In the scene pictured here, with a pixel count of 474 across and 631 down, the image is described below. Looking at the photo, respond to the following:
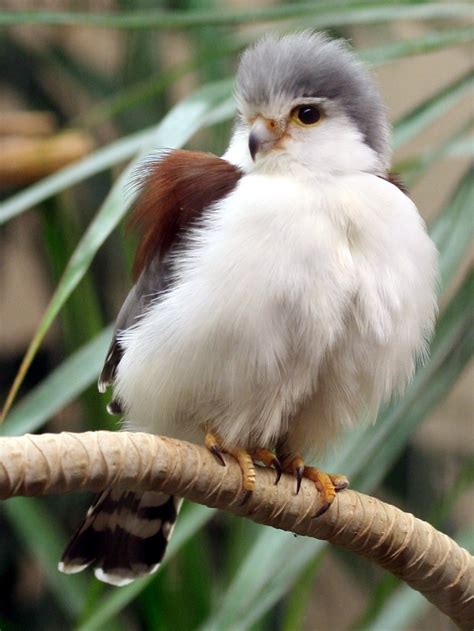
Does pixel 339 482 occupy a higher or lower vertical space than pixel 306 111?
lower

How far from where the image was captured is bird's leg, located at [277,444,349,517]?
→ 1.35m

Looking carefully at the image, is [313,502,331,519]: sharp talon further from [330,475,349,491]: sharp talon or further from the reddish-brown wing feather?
the reddish-brown wing feather

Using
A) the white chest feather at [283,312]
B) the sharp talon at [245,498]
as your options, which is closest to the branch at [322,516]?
the sharp talon at [245,498]

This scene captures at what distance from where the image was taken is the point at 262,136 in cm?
150

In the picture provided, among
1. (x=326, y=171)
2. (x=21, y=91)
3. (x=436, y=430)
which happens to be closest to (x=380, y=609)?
(x=326, y=171)

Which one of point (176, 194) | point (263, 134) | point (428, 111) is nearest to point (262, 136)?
point (263, 134)

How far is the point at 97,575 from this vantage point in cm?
164

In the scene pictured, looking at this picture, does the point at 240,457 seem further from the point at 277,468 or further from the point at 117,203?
the point at 117,203

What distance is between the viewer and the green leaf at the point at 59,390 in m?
1.63

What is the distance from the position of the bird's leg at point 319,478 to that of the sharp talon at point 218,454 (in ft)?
0.34

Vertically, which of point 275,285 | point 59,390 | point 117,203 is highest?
point 275,285

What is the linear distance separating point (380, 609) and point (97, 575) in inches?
22.2

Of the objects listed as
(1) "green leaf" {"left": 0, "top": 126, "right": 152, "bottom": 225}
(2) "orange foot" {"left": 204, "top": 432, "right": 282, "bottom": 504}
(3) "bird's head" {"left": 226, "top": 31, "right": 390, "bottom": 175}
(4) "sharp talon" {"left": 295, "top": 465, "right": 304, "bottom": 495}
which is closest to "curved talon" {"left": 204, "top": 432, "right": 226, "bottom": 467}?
(2) "orange foot" {"left": 204, "top": 432, "right": 282, "bottom": 504}

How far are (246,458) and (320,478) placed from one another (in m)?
0.11
